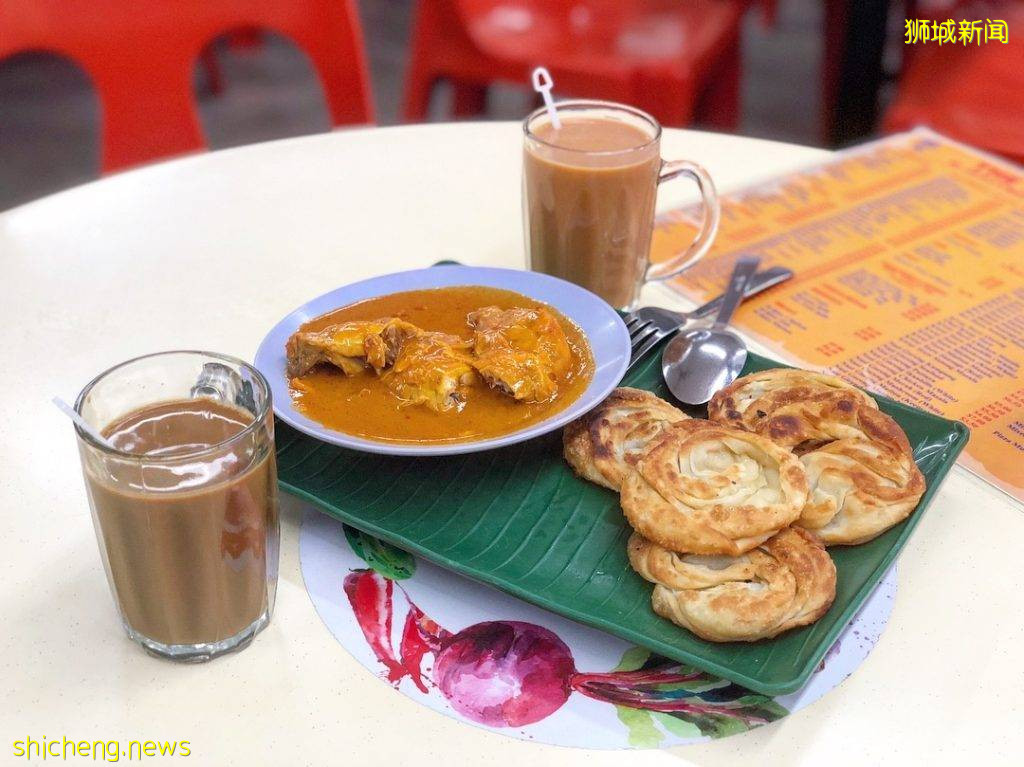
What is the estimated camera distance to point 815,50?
564 cm

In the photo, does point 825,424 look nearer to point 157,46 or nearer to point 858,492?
point 858,492

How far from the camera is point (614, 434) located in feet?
3.98

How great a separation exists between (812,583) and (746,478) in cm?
13

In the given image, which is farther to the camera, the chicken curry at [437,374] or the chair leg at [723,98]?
the chair leg at [723,98]

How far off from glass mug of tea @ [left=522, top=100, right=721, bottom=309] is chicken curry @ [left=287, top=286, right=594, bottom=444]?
29 cm

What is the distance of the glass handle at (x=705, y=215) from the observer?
1.67 meters

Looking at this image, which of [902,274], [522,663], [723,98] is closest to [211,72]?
[723,98]

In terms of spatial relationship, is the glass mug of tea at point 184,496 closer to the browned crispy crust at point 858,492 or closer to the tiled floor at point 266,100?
the browned crispy crust at point 858,492

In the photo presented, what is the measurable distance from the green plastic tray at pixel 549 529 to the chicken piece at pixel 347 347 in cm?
9

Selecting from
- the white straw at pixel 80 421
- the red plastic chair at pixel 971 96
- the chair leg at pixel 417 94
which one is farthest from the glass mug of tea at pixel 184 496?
the chair leg at pixel 417 94

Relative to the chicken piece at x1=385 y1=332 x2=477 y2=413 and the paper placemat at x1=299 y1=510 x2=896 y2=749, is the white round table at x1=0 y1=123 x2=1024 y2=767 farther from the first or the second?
the chicken piece at x1=385 y1=332 x2=477 y2=413

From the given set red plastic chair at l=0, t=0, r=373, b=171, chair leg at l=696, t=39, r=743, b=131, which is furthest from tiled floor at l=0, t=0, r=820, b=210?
red plastic chair at l=0, t=0, r=373, b=171

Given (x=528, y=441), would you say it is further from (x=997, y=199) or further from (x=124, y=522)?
(x=997, y=199)

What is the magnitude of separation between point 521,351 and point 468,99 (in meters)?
2.46
